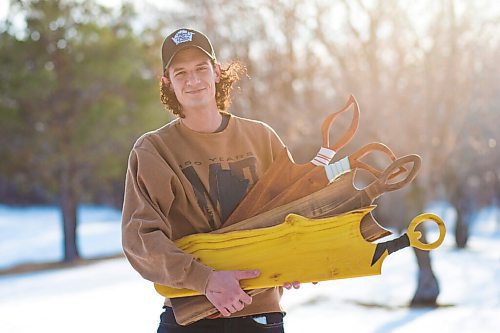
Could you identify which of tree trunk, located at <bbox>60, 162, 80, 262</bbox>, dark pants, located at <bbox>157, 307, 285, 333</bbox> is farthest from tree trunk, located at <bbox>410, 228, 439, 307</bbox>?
tree trunk, located at <bbox>60, 162, 80, 262</bbox>

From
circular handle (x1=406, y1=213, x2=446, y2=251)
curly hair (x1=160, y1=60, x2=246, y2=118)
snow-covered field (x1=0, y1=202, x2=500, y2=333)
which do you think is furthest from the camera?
snow-covered field (x1=0, y1=202, x2=500, y2=333)

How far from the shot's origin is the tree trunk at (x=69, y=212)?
59.4 ft

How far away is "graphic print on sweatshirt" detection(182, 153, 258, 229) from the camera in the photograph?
7.30ft

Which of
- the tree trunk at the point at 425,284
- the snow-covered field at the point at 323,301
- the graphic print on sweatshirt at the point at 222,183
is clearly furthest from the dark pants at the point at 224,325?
the tree trunk at the point at 425,284

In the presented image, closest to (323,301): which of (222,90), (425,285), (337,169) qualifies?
(425,285)

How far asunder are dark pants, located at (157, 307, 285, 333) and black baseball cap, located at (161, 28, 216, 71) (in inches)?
27.1

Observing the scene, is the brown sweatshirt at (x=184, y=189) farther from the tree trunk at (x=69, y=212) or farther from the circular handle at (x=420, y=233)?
the tree trunk at (x=69, y=212)

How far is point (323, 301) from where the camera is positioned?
880cm

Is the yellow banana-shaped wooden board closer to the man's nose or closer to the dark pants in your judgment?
the dark pants

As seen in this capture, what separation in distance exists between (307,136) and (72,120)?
7745 mm

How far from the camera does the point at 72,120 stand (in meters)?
17.0

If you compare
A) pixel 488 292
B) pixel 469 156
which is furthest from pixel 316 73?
pixel 488 292

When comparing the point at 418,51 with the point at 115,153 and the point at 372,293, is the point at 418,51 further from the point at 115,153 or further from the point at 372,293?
the point at 115,153

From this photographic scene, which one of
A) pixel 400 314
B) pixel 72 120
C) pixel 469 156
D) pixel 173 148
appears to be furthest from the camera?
pixel 72 120
